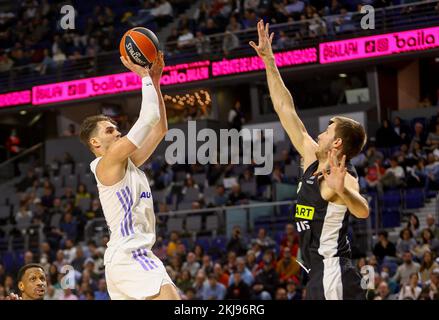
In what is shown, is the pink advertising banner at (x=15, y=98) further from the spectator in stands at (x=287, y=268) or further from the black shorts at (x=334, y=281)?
the black shorts at (x=334, y=281)

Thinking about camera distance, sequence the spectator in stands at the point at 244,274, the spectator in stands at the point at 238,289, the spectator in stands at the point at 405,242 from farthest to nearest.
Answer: the spectator in stands at the point at 244,274, the spectator in stands at the point at 238,289, the spectator in stands at the point at 405,242

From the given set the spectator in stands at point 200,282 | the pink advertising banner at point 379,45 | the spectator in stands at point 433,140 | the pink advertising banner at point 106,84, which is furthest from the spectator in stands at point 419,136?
the pink advertising banner at point 106,84

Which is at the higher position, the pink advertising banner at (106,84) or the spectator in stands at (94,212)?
the pink advertising banner at (106,84)

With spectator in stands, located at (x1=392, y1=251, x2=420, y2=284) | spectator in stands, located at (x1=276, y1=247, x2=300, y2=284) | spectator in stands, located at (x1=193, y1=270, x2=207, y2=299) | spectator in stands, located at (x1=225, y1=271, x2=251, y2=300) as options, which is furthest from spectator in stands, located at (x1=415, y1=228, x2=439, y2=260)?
spectator in stands, located at (x1=193, y1=270, x2=207, y2=299)

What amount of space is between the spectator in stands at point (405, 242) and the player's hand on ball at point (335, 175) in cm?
843

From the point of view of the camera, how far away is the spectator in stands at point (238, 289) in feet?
42.2

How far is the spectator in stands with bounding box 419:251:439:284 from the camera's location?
11913 millimetres

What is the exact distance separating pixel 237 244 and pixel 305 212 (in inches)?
372

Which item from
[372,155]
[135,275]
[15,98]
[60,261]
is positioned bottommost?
[135,275]

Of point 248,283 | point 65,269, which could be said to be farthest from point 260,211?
point 65,269

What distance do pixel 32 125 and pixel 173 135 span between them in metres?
6.39

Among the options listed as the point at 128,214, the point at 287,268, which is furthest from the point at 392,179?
the point at 128,214

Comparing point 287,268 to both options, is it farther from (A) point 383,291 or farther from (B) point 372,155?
(B) point 372,155

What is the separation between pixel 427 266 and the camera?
11984 mm
